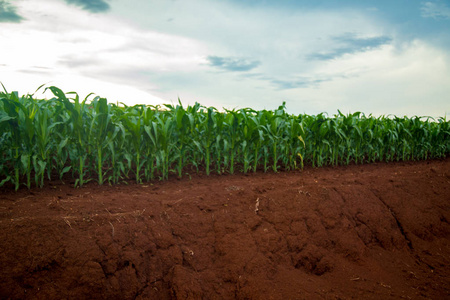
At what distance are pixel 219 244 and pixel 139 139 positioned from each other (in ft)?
7.32

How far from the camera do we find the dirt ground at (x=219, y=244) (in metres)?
2.76

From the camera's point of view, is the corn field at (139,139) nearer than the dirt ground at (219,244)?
No

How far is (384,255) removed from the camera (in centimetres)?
408

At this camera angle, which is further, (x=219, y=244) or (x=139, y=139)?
(x=139, y=139)

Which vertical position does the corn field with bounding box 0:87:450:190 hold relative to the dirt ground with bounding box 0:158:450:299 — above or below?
above

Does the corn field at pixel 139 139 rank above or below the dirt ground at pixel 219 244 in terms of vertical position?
above

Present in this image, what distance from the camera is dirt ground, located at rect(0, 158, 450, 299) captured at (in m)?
2.76

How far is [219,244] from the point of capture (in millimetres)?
3295

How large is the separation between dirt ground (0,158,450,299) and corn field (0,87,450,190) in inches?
17.0

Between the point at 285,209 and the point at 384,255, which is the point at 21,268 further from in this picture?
the point at 384,255

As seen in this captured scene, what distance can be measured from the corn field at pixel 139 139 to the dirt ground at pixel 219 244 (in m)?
0.43

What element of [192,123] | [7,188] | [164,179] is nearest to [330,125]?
[192,123]

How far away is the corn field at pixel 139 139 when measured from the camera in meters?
4.37

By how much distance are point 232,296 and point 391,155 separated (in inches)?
331
